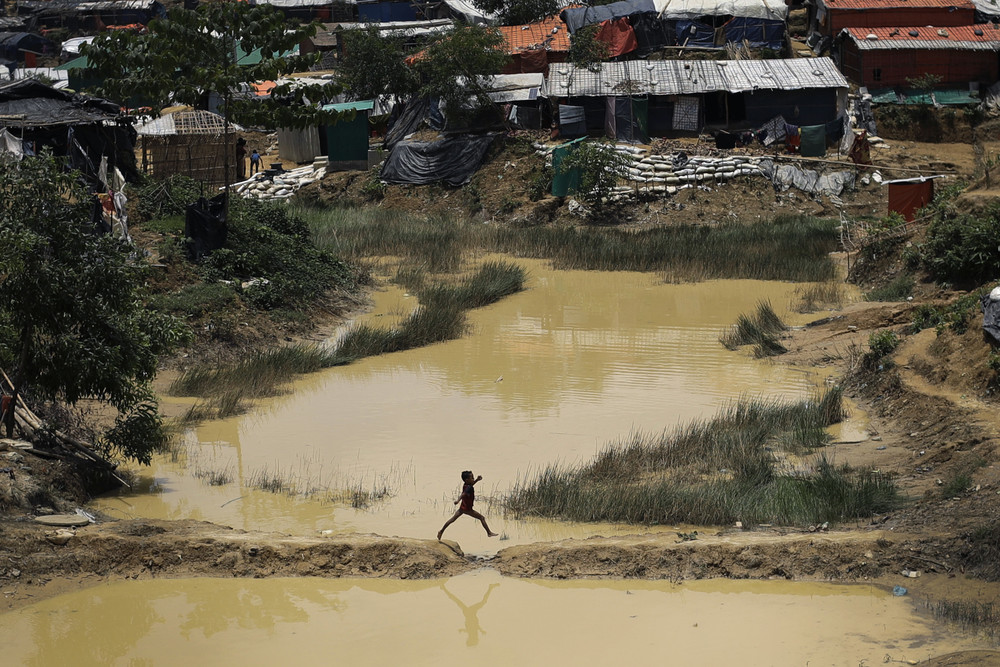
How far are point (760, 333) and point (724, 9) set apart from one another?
24.2m

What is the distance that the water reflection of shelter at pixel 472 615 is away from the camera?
7.47 metres

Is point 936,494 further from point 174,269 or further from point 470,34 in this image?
point 470,34

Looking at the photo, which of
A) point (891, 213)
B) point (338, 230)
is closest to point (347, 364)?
point (338, 230)

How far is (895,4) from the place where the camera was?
121 feet

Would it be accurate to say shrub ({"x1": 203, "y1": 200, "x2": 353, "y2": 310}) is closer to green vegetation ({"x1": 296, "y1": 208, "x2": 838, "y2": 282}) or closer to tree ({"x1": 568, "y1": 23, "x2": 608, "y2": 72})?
green vegetation ({"x1": 296, "y1": 208, "x2": 838, "y2": 282})

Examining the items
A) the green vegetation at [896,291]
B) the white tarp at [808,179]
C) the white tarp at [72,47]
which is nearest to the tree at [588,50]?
the white tarp at [808,179]

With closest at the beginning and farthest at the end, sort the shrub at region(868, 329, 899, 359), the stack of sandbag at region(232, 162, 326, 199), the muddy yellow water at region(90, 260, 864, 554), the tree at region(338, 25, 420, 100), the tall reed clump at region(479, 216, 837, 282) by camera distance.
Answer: the muddy yellow water at region(90, 260, 864, 554)
the shrub at region(868, 329, 899, 359)
the tall reed clump at region(479, 216, 837, 282)
the stack of sandbag at region(232, 162, 326, 199)
the tree at region(338, 25, 420, 100)

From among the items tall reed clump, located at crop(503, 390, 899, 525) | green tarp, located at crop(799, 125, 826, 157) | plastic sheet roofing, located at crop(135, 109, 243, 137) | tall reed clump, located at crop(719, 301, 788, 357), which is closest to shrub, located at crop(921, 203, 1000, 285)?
tall reed clump, located at crop(719, 301, 788, 357)

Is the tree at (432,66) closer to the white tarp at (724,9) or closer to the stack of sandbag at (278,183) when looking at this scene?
the stack of sandbag at (278,183)

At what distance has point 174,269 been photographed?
17.4 meters

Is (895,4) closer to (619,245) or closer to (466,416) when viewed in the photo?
(619,245)

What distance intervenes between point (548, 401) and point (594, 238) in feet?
38.8

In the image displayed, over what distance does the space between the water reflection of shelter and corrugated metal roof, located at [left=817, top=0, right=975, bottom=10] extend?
112 ft

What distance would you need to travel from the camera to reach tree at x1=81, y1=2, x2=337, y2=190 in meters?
18.7
